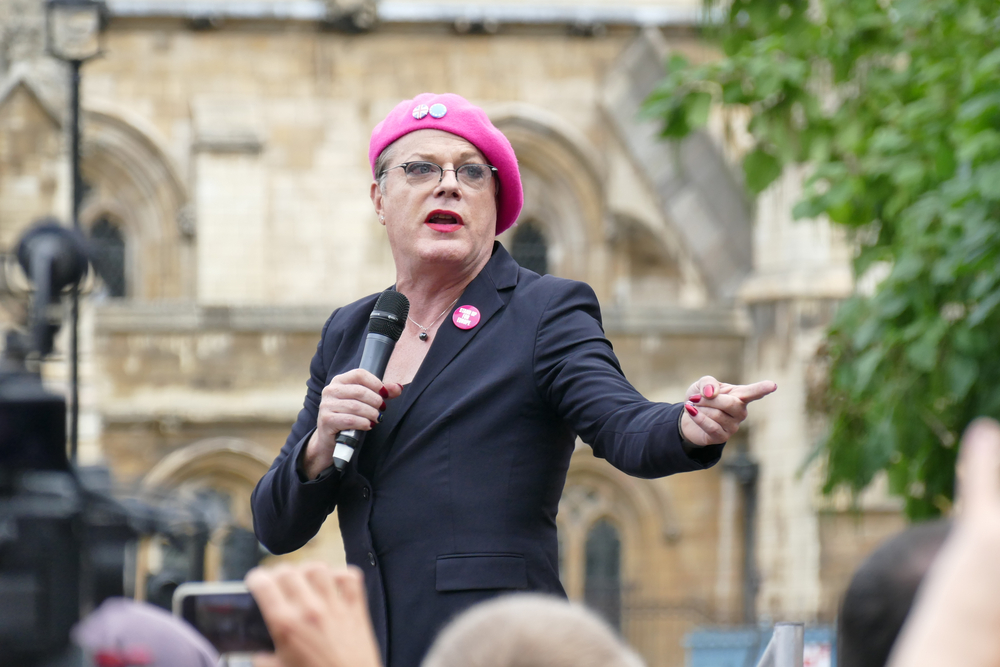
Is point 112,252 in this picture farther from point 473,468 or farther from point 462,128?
point 473,468

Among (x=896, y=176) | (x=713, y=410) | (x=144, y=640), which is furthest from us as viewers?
(x=896, y=176)

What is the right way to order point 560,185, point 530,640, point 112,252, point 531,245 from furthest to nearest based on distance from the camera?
point 531,245
point 560,185
point 112,252
point 530,640

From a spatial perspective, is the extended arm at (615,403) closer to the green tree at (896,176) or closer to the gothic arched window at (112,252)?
the green tree at (896,176)

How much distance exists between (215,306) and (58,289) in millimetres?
14108

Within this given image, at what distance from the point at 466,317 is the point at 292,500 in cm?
44

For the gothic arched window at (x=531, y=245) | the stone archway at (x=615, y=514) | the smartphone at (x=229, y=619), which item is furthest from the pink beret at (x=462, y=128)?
the gothic arched window at (x=531, y=245)

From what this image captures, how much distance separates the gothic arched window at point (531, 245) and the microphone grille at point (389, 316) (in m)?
18.5

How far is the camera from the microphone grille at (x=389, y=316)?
2.58m

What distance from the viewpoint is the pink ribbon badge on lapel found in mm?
2635

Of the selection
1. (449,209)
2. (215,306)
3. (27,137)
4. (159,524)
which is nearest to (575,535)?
(215,306)

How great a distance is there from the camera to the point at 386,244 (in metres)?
19.6

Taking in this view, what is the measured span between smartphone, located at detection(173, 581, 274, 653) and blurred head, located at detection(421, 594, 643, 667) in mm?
244

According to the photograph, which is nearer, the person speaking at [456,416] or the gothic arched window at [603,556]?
the person speaking at [456,416]

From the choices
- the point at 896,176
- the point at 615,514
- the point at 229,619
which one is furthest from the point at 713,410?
the point at 615,514
